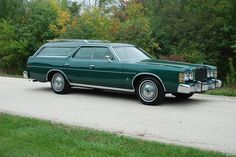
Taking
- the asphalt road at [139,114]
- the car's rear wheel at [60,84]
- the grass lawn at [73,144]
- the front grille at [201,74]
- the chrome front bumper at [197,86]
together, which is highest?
the front grille at [201,74]

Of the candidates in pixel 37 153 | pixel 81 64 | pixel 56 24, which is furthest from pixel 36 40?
pixel 37 153

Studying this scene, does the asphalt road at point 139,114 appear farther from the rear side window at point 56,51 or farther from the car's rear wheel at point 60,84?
the rear side window at point 56,51

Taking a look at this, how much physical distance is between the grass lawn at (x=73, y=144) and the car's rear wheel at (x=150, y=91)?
327cm

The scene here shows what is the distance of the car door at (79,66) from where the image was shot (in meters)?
12.3

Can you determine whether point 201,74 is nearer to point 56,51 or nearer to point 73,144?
point 56,51

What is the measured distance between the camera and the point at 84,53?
12.6 meters

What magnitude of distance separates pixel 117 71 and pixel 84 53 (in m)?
1.56

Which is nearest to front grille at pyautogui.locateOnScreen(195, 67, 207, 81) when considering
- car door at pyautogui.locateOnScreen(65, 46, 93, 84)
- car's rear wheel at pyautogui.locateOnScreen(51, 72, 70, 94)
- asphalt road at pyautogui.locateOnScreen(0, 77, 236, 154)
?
asphalt road at pyautogui.locateOnScreen(0, 77, 236, 154)

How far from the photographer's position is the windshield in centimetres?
1189

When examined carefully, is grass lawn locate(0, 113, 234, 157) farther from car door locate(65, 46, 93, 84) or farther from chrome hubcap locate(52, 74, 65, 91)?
chrome hubcap locate(52, 74, 65, 91)

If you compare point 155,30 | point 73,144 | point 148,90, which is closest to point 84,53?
point 148,90

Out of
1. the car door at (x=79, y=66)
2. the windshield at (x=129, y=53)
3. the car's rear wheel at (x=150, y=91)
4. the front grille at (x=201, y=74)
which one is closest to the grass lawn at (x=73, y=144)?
the car's rear wheel at (x=150, y=91)

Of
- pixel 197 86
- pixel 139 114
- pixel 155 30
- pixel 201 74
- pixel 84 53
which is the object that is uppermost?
pixel 155 30

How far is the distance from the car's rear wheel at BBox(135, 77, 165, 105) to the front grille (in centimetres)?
96
